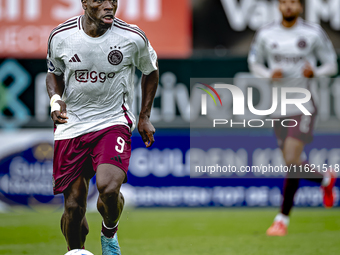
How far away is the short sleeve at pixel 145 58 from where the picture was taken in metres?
4.24

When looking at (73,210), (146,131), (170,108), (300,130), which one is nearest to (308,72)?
(300,130)

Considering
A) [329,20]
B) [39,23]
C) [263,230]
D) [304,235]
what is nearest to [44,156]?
[39,23]

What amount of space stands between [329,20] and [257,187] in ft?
9.69

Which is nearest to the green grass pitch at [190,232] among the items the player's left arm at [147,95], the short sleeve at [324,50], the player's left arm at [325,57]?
the player's left arm at [147,95]

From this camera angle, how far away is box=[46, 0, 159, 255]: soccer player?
4.09m

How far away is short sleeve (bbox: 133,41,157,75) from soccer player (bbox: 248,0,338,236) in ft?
8.31

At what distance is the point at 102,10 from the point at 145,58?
0.52 m

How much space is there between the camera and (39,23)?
29.4ft

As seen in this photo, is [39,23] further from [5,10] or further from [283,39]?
[283,39]

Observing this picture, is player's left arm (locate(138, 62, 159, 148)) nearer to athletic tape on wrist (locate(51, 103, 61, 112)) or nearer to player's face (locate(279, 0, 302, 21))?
athletic tape on wrist (locate(51, 103, 61, 112))

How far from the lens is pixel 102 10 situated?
157 inches

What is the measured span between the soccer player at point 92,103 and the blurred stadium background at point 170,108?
4.68 metres

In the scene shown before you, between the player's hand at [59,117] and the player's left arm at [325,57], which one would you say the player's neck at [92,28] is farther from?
the player's left arm at [325,57]

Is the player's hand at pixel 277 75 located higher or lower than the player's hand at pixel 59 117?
higher
